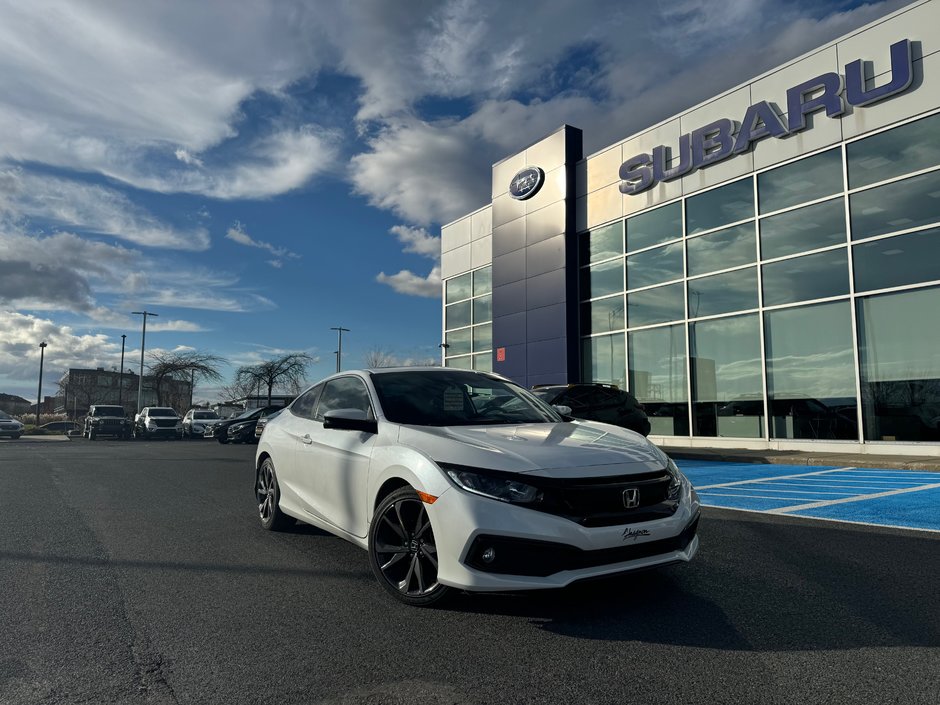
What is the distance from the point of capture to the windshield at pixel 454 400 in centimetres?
466

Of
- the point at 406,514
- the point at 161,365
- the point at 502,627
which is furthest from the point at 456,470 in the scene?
the point at 161,365

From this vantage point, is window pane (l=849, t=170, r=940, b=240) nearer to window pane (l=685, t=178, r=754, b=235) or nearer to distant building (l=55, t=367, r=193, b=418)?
window pane (l=685, t=178, r=754, b=235)

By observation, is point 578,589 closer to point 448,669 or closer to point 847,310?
point 448,669

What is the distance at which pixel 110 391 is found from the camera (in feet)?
246

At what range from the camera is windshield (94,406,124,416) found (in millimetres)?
32375

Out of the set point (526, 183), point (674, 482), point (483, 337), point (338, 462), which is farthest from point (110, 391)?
point (674, 482)

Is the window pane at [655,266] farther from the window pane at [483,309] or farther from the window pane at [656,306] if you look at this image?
the window pane at [483,309]

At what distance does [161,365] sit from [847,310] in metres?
54.2

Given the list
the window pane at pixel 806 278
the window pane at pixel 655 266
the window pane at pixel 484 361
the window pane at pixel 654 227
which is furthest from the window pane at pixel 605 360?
the window pane at pixel 806 278

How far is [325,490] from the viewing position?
16.5ft

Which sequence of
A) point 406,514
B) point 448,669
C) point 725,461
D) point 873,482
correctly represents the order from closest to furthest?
1. point 448,669
2. point 406,514
3. point 873,482
4. point 725,461

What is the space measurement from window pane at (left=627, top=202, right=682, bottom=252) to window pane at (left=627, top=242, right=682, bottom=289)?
10.8 inches

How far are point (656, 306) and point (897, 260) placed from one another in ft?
21.9

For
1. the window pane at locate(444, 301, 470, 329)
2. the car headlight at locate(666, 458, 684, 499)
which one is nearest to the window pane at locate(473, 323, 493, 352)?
the window pane at locate(444, 301, 470, 329)
